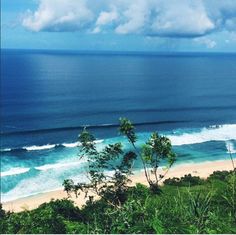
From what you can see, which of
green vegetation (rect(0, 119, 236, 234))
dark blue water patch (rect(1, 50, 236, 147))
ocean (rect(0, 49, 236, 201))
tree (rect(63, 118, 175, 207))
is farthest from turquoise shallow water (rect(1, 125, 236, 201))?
tree (rect(63, 118, 175, 207))

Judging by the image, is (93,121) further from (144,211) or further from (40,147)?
(144,211)

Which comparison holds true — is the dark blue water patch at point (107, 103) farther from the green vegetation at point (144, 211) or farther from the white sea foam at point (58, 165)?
the green vegetation at point (144, 211)

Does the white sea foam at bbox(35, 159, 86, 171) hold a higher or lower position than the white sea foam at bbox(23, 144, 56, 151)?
lower

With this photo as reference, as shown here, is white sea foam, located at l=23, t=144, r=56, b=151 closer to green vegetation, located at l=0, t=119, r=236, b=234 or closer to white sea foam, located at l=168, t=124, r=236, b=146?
white sea foam, located at l=168, t=124, r=236, b=146

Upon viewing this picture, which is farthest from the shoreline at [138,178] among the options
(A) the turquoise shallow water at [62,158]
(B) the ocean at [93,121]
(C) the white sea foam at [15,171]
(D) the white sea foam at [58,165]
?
(D) the white sea foam at [58,165]

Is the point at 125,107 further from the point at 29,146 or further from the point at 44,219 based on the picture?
the point at 44,219

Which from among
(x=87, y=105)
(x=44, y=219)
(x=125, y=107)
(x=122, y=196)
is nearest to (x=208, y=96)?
(x=125, y=107)
